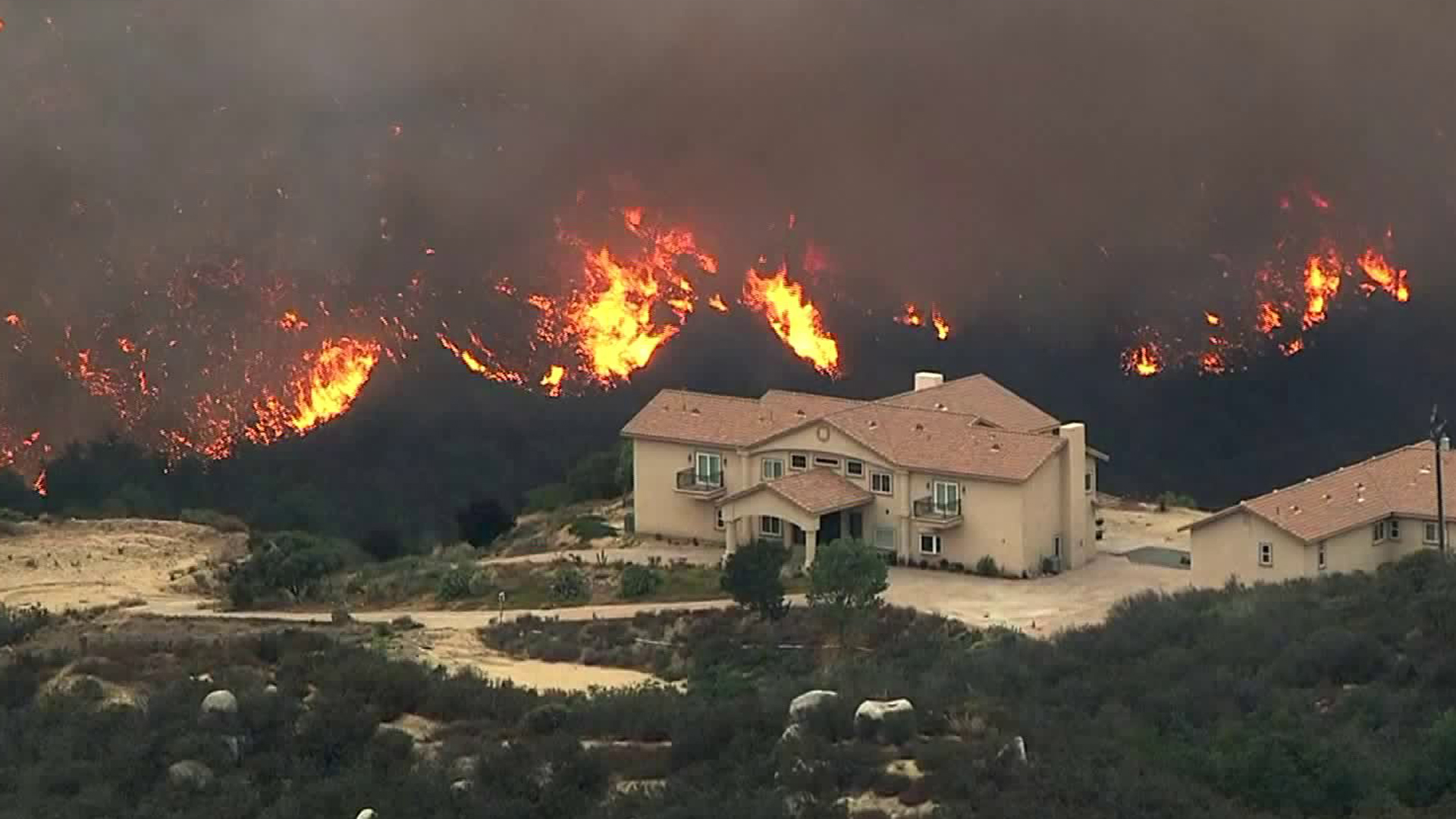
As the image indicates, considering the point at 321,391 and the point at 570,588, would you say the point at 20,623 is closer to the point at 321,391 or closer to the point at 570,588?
→ the point at 570,588

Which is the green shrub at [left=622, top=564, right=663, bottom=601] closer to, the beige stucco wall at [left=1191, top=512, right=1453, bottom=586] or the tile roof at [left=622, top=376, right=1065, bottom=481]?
the tile roof at [left=622, top=376, right=1065, bottom=481]

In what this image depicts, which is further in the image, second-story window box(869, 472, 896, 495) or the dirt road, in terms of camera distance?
second-story window box(869, 472, 896, 495)

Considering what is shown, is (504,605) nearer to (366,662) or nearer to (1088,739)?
(366,662)

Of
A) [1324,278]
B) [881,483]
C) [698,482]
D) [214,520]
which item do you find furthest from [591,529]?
[1324,278]

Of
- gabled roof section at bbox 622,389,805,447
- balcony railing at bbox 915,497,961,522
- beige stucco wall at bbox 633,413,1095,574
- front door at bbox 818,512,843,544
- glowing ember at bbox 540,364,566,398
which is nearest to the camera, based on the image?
beige stucco wall at bbox 633,413,1095,574

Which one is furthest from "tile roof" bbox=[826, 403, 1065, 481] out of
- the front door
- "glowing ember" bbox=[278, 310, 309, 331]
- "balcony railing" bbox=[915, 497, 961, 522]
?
"glowing ember" bbox=[278, 310, 309, 331]

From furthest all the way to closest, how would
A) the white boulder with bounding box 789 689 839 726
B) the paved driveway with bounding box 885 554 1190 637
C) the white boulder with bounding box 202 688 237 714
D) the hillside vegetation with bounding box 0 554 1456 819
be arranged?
the paved driveway with bounding box 885 554 1190 637, the white boulder with bounding box 202 688 237 714, the white boulder with bounding box 789 689 839 726, the hillside vegetation with bounding box 0 554 1456 819

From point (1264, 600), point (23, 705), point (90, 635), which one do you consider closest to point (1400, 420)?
point (1264, 600)

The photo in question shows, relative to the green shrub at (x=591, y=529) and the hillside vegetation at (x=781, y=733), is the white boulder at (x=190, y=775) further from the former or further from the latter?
→ the green shrub at (x=591, y=529)

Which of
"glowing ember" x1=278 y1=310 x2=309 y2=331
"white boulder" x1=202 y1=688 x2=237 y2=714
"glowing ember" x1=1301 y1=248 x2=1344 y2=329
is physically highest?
"glowing ember" x1=1301 y1=248 x2=1344 y2=329
